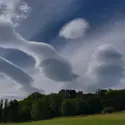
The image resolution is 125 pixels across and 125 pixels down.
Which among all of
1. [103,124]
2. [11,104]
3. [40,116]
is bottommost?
[103,124]

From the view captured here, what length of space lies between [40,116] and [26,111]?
46.9 ft

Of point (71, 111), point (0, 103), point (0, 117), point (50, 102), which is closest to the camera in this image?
point (71, 111)

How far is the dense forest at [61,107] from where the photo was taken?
134125 mm

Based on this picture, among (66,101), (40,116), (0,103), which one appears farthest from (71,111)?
(0,103)

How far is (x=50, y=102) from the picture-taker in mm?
146000

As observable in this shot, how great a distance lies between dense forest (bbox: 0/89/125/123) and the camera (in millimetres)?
134125

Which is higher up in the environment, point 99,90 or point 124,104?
point 99,90

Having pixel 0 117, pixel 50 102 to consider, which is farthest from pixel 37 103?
pixel 0 117

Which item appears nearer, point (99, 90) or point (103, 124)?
point (103, 124)

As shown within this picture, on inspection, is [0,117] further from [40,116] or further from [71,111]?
[71,111]

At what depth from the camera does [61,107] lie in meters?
137

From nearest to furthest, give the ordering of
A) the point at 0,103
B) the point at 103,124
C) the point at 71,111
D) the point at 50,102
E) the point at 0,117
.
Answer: the point at 103,124, the point at 71,111, the point at 50,102, the point at 0,117, the point at 0,103

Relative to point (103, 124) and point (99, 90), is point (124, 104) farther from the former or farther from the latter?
point (103, 124)

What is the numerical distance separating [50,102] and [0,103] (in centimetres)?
3926
